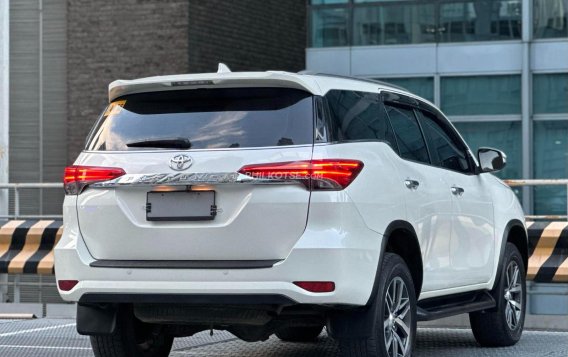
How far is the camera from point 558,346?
9484 mm

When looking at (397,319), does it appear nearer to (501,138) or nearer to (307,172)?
(307,172)

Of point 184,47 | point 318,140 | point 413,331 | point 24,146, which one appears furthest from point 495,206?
point 24,146

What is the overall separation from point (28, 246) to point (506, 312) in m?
5.22

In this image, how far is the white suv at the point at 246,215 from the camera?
6.79 meters

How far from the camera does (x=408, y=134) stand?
820cm

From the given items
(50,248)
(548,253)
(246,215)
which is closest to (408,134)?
(246,215)

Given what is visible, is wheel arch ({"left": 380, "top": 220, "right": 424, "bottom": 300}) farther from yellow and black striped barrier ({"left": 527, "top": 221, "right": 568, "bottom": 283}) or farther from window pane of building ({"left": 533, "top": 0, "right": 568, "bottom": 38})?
window pane of building ({"left": 533, "top": 0, "right": 568, "bottom": 38})

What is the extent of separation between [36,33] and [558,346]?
1416 cm

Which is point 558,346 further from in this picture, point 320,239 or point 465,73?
point 465,73

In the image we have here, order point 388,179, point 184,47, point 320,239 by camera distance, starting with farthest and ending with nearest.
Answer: point 184,47, point 388,179, point 320,239

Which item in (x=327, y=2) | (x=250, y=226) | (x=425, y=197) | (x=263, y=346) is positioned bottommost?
(x=263, y=346)

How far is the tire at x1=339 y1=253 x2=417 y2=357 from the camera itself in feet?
23.3

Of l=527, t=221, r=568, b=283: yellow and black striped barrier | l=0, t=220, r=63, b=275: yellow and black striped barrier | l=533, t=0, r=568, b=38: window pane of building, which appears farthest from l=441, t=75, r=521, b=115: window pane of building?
l=0, t=220, r=63, b=275: yellow and black striped barrier

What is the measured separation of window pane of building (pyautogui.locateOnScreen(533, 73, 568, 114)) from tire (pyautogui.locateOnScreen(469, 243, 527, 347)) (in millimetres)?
13627
